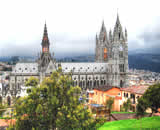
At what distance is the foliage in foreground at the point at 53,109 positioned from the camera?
720 inches

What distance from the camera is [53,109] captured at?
62.9 ft

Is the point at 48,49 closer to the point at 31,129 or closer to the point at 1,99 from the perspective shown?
the point at 1,99

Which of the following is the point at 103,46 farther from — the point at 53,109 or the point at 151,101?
the point at 53,109

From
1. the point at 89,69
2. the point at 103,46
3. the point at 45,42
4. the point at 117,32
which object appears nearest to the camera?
the point at 117,32

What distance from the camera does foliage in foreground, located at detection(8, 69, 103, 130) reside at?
18297 mm

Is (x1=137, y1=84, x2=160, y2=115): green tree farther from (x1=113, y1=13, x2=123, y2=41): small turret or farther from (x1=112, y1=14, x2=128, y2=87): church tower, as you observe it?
(x1=113, y1=13, x2=123, y2=41): small turret

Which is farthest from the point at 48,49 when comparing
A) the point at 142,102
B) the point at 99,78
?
the point at 142,102

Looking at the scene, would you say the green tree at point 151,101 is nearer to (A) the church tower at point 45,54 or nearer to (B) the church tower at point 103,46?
(A) the church tower at point 45,54

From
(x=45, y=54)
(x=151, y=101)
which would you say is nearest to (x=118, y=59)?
(x=45, y=54)

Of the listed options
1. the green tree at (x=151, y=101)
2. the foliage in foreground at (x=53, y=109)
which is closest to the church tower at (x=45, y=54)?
the green tree at (x=151, y=101)

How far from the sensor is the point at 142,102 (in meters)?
24.8

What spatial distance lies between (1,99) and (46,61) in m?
24.1

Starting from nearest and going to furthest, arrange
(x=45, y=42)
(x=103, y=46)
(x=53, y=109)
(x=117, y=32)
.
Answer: (x=53, y=109) → (x=117, y=32) → (x=45, y=42) → (x=103, y=46)

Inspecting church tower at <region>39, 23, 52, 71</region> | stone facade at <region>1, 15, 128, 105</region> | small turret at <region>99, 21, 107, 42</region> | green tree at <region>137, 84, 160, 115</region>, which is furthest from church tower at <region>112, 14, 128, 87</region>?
green tree at <region>137, 84, 160, 115</region>
